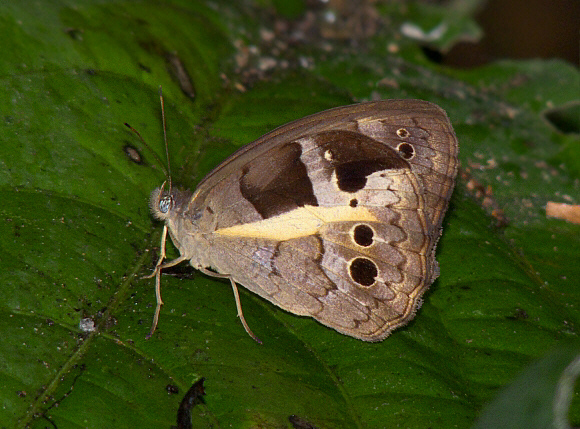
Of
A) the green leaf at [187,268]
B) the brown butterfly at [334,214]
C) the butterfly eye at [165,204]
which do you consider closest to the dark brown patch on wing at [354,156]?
the brown butterfly at [334,214]

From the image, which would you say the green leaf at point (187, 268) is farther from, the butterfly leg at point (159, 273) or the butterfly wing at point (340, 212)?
Answer: the butterfly wing at point (340, 212)

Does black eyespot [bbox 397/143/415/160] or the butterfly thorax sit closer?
black eyespot [bbox 397/143/415/160]

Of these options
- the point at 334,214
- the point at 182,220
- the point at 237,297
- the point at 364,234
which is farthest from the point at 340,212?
the point at 182,220

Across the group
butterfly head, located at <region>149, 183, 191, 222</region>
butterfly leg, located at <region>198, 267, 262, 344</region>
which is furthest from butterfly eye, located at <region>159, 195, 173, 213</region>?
butterfly leg, located at <region>198, 267, 262, 344</region>

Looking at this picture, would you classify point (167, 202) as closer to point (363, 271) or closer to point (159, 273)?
point (159, 273)

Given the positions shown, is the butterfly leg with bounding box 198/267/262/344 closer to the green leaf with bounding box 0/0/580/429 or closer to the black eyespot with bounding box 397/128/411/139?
the green leaf with bounding box 0/0/580/429

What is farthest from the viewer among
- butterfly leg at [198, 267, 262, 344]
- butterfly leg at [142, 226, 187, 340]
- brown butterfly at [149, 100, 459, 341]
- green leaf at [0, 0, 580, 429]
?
brown butterfly at [149, 100, 459, 341]
